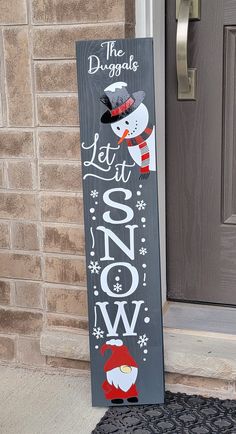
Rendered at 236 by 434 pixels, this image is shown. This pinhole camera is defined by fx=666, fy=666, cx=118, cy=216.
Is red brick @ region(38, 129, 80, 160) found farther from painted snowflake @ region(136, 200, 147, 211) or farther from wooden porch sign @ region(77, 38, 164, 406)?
painted snowflake @ region(136, 200, 147, 211)

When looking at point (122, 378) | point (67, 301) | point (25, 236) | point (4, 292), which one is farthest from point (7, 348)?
point (122, 378)

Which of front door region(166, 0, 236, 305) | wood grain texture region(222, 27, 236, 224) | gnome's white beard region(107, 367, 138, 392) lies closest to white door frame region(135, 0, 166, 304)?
front door region(166, 0, 236, 305)

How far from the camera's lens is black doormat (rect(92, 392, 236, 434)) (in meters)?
1.88

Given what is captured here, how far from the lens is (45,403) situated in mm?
2051

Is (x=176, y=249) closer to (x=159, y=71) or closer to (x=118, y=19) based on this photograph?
(x=159, y=71)

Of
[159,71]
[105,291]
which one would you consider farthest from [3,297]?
[159,71]

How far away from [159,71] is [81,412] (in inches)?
42.6

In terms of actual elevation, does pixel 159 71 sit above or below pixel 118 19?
below

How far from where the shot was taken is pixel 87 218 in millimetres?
1932

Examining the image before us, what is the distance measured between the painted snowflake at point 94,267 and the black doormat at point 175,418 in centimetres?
42

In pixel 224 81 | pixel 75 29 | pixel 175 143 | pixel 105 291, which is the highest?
pixel 75 29

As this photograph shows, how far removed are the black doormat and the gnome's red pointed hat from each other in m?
0.14

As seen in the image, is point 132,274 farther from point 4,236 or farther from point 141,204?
point 4,236

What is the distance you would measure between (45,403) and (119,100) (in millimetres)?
948
